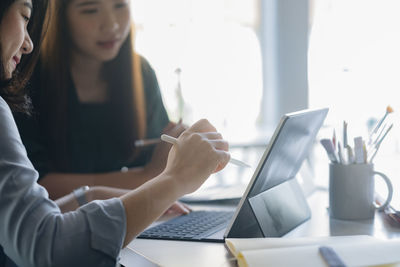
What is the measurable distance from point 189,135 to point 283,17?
2573mm

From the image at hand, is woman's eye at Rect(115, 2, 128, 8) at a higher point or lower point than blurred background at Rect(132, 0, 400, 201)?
higher

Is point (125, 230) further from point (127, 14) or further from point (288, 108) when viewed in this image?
point (288, 108)

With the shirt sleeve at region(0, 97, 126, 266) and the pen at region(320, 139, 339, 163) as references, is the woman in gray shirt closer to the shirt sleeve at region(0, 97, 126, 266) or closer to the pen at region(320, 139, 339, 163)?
the shirt sleeve at region(0, 97, 126, 266)

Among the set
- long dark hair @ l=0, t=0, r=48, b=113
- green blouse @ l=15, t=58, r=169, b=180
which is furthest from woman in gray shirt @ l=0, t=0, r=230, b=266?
green blouse @ l=15, t=58, r=169, b=180

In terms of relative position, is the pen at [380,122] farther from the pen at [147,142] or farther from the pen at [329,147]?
the pen at [147,142]

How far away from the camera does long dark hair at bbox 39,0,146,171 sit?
1644mm

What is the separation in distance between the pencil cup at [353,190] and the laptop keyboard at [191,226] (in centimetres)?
23

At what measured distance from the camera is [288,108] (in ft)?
10.6

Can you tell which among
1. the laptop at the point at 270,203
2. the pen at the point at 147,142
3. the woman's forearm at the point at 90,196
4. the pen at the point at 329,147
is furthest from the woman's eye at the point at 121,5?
the pen at the point at 329,147

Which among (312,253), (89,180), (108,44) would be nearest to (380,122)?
(312,253)

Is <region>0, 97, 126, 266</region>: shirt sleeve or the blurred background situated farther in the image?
the blurred background

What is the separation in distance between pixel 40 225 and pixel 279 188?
51cm

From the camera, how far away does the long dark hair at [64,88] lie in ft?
5.39

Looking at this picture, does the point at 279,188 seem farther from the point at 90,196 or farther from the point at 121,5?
the point at 121,5
